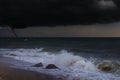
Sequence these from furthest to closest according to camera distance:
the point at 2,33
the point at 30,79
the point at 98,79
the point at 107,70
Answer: the point at 2,33 < the point at 107,70 < the point at 98,79 < the point at 30,79

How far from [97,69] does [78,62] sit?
3.31 metres

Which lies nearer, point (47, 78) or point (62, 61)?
point (47, 78)

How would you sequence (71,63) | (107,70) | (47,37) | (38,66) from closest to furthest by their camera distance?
(107,70)
(38,66)
(71,63)
(47,37)

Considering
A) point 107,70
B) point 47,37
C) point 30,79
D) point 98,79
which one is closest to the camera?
point 30,79

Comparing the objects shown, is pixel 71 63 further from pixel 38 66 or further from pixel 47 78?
pixel 47 78

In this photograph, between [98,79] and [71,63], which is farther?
[71,63]

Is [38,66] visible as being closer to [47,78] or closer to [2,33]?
[47,78]

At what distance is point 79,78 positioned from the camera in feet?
55.1

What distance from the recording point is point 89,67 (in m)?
22.8

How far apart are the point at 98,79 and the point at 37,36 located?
82074mm

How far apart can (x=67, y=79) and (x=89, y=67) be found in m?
6.73

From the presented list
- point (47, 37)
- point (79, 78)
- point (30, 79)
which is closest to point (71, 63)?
point (79, 78)

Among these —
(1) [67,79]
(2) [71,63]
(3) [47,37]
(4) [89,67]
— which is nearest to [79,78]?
(1) [67,79]

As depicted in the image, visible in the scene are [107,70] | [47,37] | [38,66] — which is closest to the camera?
[107,70]
